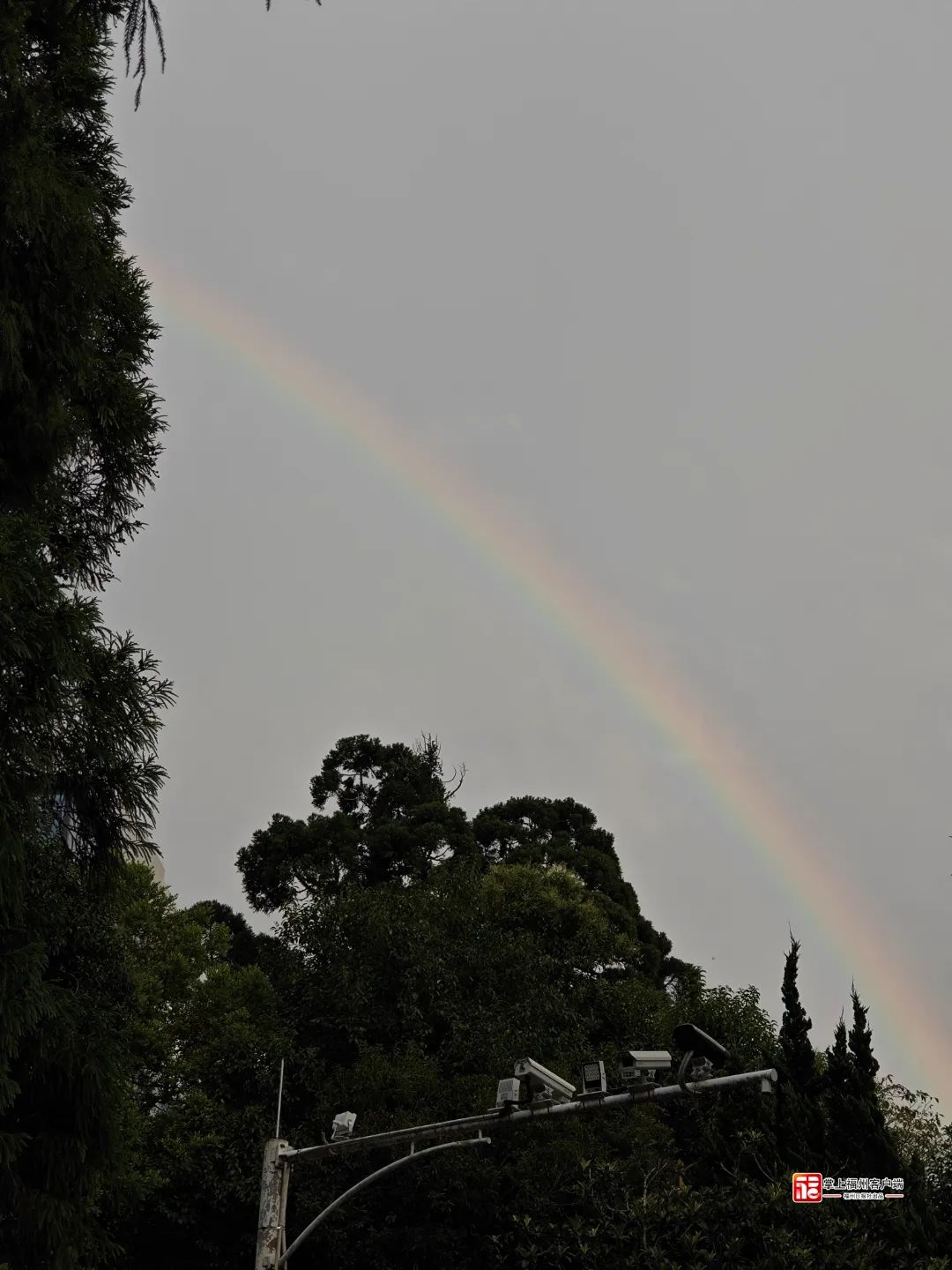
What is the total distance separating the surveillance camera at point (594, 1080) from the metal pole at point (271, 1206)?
3587 millimetres

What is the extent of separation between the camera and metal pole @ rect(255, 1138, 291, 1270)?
465 inches

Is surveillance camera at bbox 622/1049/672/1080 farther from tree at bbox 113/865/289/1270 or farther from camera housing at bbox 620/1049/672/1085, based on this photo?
tree at bbox 113/865/289/1270

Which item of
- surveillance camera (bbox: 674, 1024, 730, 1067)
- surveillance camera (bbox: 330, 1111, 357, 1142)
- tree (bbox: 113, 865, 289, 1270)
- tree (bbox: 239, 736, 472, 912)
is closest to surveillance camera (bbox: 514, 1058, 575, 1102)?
surveillance camera (bbox: 674, 1024, 730, 1067)

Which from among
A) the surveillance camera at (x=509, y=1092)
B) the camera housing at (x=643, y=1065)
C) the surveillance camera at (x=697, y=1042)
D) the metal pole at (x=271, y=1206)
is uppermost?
the surveillance camera at (x=697, y=1042)

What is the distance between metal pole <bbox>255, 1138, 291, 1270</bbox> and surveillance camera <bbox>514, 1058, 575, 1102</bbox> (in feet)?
9.70

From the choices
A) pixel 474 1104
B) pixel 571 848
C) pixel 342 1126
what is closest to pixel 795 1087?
pixel 474 1104

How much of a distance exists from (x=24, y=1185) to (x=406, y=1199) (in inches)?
638

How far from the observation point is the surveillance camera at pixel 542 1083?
1138 centimetres

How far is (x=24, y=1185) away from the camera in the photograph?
11234 mm

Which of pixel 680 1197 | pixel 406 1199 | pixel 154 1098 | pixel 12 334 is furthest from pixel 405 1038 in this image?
pixel 12 334

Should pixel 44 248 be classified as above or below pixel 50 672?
above

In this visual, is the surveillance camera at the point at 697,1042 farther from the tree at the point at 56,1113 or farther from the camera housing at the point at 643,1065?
the tree at the point at 56,1113

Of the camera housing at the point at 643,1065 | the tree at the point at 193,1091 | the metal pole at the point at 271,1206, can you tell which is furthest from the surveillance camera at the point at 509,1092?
the tree at the point at 193,1091

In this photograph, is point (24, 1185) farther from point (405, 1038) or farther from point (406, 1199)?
point (405, 1038)
